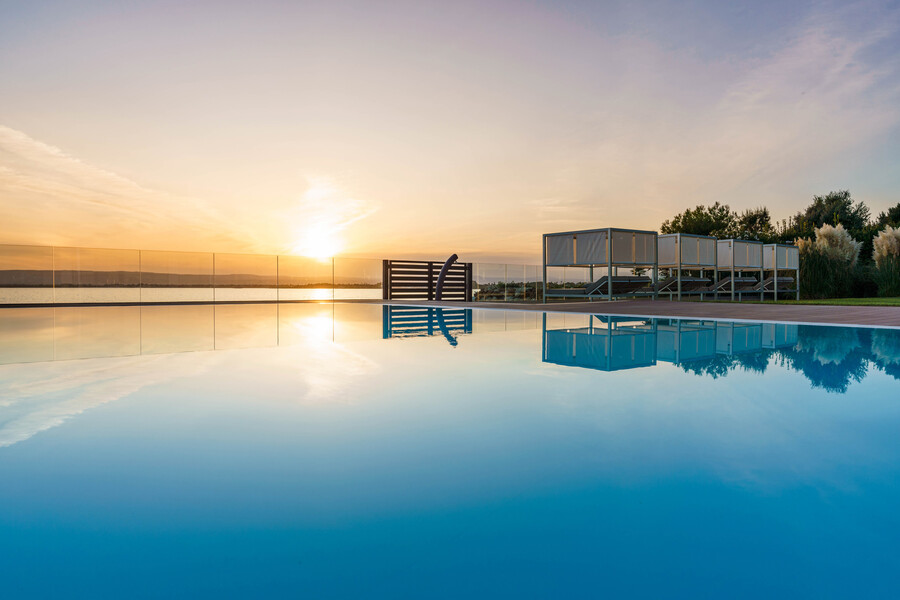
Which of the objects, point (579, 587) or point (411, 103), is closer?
point (579, 587)

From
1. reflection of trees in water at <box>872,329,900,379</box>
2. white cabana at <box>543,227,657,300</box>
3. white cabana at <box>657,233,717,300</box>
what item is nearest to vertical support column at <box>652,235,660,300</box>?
white cabana at <box>543,227,657,300</box>

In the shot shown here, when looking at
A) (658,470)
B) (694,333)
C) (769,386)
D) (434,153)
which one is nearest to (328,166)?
(434,153)

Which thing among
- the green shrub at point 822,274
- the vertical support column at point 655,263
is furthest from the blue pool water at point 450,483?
the green shrub at point 822,274

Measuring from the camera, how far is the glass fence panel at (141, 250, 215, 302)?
53.9 feet

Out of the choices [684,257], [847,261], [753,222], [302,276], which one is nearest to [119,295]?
[302,276]

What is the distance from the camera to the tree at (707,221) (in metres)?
39.7

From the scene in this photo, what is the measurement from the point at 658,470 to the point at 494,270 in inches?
727

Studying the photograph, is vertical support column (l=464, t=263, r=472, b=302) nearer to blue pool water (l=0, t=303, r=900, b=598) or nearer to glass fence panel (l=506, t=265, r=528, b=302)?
glass fence panel (l=506, t=265, r=528, b=302)

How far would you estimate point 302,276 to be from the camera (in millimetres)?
22062

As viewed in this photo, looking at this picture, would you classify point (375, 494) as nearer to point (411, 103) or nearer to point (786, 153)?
point (411, 103)

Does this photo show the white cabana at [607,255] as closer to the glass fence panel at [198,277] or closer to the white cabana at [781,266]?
the glass fence panel at [198,277]

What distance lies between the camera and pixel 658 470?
2.21 metres

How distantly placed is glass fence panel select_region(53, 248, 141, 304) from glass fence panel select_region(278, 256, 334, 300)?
5.24 metres

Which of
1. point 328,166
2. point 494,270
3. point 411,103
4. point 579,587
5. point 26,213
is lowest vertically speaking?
point 579,587
